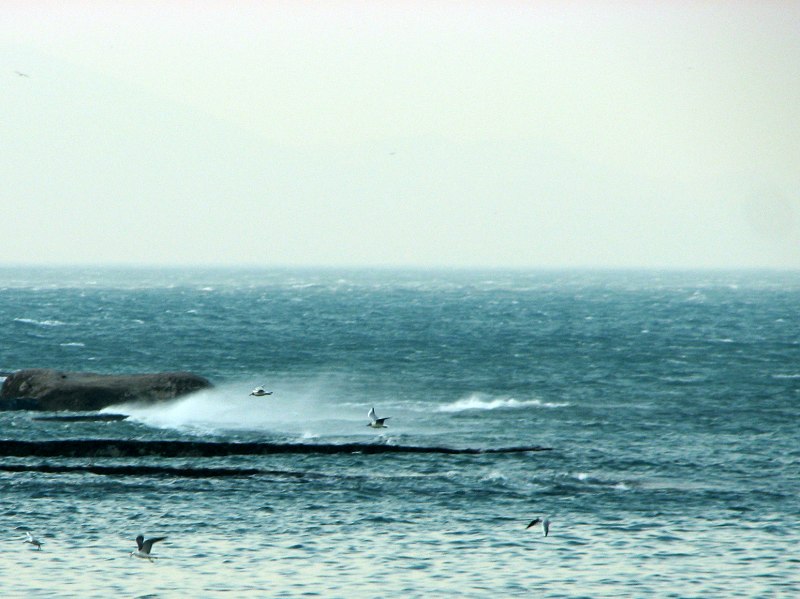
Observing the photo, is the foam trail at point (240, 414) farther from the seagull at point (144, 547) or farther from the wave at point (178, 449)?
the seagull at point (144, 547)

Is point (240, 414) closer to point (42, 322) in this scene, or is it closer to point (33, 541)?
point (33, 541)

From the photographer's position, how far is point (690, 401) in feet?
Result: 252

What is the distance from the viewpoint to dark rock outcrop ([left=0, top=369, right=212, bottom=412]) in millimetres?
67812

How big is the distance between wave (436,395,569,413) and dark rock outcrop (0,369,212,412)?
511 inches

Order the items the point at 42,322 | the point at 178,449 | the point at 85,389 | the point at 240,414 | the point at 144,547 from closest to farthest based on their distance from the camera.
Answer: the point at 144,547 < the point at 178,449 < the point at 85,389 < the point at 240,414 < the point at 42,322

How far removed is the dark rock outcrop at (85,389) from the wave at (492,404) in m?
13.0

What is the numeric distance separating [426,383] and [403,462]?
34.4 m

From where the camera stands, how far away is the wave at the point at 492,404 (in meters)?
72.5

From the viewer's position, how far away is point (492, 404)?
74250 mm

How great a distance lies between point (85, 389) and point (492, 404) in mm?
21403

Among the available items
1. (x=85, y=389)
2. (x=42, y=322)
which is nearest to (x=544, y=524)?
(x=85, y=389)

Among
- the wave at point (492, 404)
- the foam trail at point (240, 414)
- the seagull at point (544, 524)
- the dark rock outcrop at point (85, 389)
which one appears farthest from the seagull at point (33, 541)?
the wave at point (492, 404)

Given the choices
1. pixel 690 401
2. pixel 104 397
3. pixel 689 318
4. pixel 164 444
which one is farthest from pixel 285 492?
pixel 689 318

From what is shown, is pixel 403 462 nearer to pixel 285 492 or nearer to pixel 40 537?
pixel 285 492
